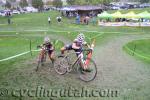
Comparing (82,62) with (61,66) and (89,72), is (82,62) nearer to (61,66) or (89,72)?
(89,72)

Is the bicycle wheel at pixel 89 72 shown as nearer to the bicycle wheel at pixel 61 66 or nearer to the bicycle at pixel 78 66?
the bicycle at pixel 78 66

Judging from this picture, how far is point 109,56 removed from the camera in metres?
23.1

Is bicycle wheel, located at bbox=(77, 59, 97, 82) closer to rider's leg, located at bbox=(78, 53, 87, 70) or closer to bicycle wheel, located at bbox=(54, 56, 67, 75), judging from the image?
rider's leg, located at bbox=(78, 53, 87, 70)

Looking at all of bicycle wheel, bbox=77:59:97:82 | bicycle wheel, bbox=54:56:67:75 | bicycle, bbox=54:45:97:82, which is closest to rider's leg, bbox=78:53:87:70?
bicycle, bbox=54:45:97:82

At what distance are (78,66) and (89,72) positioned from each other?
2.01 feet

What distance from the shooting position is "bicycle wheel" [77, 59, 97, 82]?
15295 mm

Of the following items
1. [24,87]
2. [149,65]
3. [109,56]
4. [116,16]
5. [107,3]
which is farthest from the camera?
[107,3]

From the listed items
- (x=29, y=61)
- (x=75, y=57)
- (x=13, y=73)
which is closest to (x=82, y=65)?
(x=75, y=57)

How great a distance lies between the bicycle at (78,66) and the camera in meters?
15.3

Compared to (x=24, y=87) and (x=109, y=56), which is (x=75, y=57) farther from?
(x=109, y=56)

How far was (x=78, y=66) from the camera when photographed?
15719mm

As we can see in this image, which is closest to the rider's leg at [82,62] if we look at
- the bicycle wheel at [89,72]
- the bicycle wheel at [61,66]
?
the bicycle wheel at [89,72]

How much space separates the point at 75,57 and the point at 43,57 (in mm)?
2702

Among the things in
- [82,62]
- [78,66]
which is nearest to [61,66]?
[78,66]
